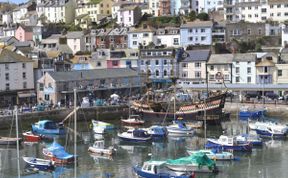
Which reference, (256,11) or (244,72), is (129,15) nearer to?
(256,11)

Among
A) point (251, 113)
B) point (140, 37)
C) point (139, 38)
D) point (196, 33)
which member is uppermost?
point (196, 33)

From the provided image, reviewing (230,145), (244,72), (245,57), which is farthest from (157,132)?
(245,57)

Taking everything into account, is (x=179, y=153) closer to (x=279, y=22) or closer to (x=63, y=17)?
(x=279, y=22)

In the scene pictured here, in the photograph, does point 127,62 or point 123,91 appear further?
point 127,62

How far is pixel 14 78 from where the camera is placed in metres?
58.0

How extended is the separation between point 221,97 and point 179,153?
1288 centimetres

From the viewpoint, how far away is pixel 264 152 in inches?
1483

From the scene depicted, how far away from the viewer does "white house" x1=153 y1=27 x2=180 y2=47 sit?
250 ft

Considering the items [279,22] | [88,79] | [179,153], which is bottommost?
[179,153]

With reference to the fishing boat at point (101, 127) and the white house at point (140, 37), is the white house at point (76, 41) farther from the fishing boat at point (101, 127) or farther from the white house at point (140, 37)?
the fishing boat at point (101, 127)

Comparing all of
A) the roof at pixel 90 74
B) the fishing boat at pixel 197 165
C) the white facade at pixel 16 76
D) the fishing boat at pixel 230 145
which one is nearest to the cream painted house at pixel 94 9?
the roof at pixel 90 74

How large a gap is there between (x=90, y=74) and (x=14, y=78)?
743cm

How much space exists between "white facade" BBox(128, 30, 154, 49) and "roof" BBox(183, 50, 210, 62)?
38.1 ft

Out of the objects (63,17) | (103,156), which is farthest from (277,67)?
(63,17)
